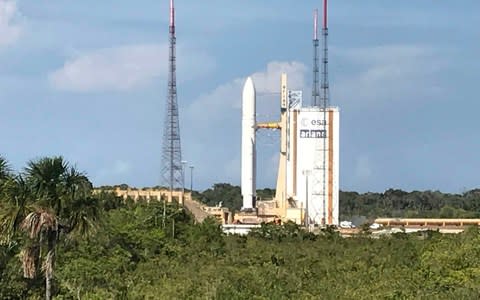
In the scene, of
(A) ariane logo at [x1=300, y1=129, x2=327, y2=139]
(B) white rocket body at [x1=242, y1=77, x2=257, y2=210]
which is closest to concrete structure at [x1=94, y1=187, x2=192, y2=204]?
(B) white rocket body at [x1=242, y1=77, x2=257, y2=210]

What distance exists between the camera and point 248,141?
11069 cm

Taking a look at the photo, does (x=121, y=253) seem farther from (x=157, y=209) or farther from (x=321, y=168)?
(x=321, y=168)

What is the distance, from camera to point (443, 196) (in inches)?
6850

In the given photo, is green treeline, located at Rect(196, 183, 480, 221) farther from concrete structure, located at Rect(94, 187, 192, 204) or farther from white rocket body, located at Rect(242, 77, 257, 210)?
concrete structure, located at Rect(94, 187, 192, 204)

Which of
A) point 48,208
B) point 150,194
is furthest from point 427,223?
point 48,208

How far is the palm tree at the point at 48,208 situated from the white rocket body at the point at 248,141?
84.1 m

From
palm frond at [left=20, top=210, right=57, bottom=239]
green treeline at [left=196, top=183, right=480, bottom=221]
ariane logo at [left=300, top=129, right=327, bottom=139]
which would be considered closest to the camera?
palm frond at [left=20, top=210, right=57, bottom=239]

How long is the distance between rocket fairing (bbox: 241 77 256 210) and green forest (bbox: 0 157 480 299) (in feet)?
70.0

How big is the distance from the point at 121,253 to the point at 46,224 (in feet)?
83.4

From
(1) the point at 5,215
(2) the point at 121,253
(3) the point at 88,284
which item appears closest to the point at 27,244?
(1) the point at 5,215

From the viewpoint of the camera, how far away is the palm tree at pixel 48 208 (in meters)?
25.0

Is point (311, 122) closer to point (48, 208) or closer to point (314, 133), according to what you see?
point (314, 133)

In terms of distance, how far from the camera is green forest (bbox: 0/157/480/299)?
25.5 meters

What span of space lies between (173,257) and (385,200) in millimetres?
118234
